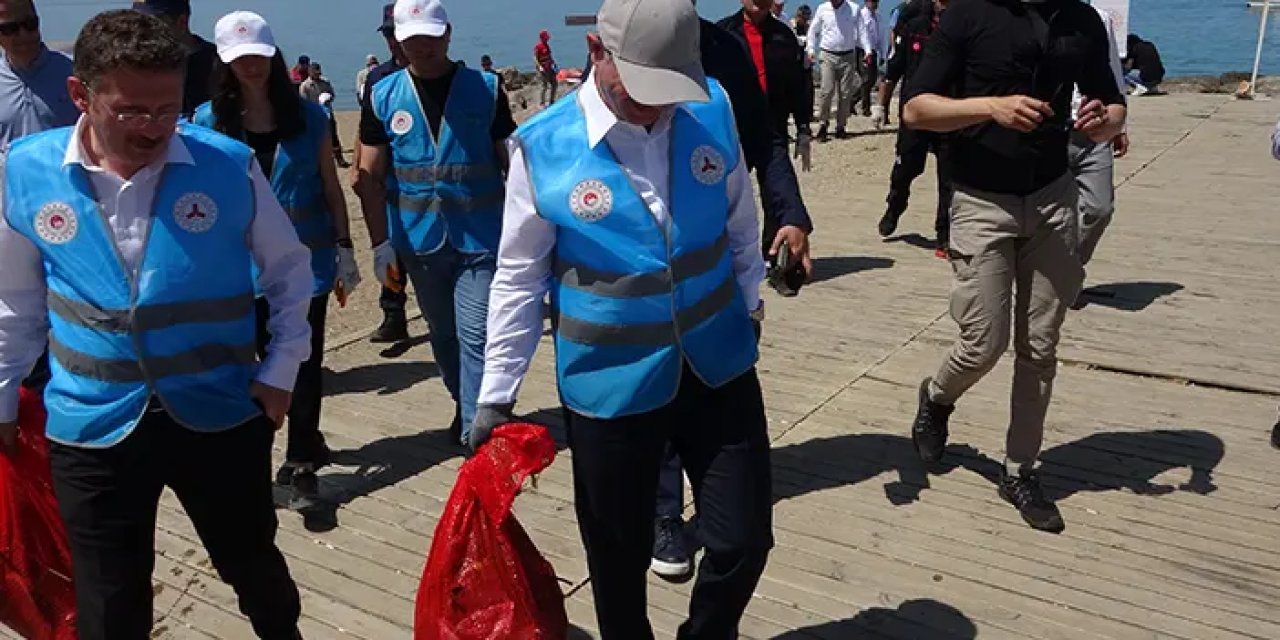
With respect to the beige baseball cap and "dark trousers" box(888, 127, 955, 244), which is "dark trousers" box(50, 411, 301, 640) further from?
"dark trousers" box(888, 127, 955, 244)

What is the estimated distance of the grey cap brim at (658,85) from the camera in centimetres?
241

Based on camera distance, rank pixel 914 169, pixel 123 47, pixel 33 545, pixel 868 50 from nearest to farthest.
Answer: pixel 123 47, pixel 33 545, pixel 914 169, pixel 868 50

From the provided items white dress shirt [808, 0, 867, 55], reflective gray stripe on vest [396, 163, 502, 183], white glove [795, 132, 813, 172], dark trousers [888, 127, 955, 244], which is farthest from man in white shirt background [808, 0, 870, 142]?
reflective gray stripe on vest [396, 163, 502, 183]

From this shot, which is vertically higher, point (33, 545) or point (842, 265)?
point (33, 545)

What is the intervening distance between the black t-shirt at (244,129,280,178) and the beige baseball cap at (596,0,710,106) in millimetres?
2328

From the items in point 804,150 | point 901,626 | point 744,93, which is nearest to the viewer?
point 901,626

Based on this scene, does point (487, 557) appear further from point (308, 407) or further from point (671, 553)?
point (308, 407)

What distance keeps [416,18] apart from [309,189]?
0.81 metres

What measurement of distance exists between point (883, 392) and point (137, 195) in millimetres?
3864

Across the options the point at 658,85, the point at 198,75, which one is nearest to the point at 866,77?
the point at 198,75

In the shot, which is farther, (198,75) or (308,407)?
(198,75)

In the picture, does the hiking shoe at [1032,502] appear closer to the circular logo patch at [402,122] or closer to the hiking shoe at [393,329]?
the circular logo patch at [402,122]

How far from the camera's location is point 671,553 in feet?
12.7

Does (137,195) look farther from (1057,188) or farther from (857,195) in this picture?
(857,195)
